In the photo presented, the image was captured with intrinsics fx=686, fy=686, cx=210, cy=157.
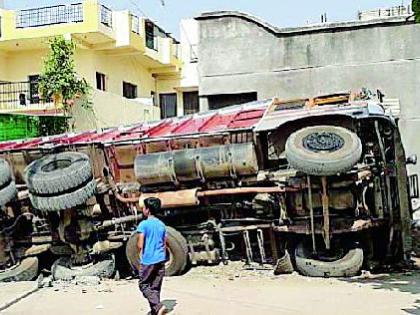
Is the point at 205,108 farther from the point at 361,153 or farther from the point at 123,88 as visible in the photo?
the point at 123,88

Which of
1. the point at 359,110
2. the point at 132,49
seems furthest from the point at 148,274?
the point at 132,49

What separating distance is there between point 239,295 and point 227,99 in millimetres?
9338

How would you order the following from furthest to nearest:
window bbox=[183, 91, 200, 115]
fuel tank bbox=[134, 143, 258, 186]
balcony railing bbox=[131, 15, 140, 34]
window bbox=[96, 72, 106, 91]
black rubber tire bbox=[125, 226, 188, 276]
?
window bbox=[183, 91, 200, 115] → balcony railing bbox=[131, 15, 140, 34] → window bbox=[96, 72, 106, 91] → black rubber tire bbox=[125, 226, 188, 276] → fuel tank bbox=[134, 143, 258, 186]

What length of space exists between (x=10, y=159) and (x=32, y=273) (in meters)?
2.03

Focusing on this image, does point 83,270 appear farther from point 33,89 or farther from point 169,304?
point 33,89

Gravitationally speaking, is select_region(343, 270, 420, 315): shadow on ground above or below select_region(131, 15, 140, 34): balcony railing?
below

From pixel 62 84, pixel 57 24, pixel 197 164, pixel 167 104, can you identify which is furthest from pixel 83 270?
pixel 167 104

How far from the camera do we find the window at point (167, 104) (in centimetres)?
3006

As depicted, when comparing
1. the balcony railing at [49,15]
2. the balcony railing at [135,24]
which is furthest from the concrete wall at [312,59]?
the balcony railing at [135,24]

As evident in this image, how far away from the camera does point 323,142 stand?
9.97 meters

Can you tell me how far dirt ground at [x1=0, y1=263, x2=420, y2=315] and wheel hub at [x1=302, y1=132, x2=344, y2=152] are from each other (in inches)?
76.0

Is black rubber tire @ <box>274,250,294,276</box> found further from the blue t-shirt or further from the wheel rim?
the wheel rim

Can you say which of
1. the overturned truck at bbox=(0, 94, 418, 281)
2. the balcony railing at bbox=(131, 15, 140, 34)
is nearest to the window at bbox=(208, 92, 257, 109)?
the overturned truck at bbox=(0, 94, 418, 281)

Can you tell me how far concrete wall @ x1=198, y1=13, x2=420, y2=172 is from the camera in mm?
16469
